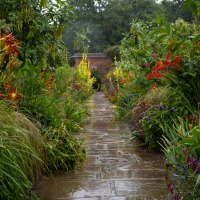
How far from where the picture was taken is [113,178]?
4.00 metres

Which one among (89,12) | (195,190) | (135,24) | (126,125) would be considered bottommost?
(126,125)

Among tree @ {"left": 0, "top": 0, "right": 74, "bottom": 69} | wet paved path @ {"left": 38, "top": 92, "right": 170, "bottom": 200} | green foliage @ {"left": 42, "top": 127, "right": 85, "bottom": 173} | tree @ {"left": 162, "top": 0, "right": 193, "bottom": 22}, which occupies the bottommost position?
wet paved path @ {"left": 38, "top": 92, "right": 170, "bottom": 200}

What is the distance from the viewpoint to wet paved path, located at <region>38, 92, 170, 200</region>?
3.45 m

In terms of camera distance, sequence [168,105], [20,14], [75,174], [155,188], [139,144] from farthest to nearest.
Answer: [139,144], [168,105], [20,14], [75,174], [155,188]

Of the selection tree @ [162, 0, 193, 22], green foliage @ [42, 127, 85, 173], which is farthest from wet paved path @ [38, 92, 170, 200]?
tree @ [162, 0, 193, 22]

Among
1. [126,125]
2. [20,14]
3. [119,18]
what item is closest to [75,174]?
[20,14]

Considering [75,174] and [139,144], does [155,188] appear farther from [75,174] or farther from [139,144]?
[139,144]

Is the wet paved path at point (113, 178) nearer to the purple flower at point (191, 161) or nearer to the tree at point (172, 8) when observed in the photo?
the purple flower at point (191, 161)

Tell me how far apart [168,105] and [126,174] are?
166 cm

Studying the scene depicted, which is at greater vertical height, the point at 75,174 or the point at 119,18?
the point at 119,18

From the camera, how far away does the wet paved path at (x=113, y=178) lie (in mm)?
3445

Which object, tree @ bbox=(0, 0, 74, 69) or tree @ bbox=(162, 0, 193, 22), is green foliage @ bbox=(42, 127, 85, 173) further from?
tree @ bbox=(162, 0, 193, 22)

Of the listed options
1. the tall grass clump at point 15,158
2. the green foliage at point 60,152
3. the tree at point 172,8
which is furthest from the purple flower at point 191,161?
the tree at point 172,8

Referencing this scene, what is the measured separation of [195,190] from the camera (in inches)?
107
